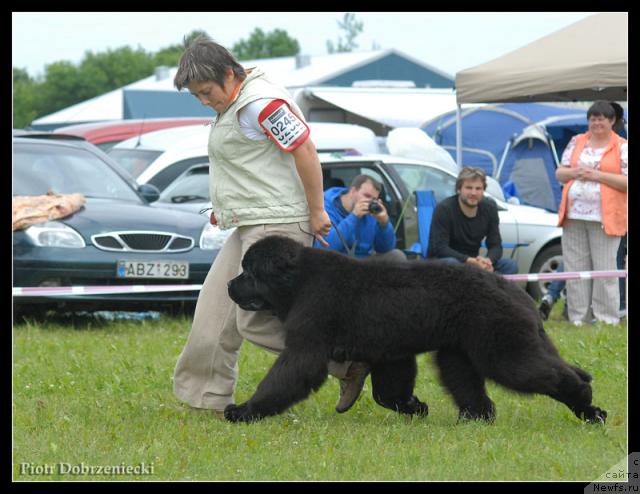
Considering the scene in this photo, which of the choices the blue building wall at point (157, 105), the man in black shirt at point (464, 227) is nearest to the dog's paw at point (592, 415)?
the man in black shirt at point (464, 227)

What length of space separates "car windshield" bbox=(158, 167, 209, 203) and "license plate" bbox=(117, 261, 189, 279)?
1741mm

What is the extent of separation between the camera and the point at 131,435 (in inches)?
215

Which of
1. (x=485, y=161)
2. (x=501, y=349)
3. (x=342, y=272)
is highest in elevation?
(x=342, y=272)

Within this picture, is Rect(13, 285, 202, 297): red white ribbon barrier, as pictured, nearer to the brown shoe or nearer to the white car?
the white car

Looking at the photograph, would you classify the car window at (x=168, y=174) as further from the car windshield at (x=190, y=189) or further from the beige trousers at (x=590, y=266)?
the beige trousers at (x=590, y=266)

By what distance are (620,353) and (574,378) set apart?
2836 millimetres

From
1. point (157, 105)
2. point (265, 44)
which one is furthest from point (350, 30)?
point (157, 105)

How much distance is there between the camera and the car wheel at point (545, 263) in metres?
11.7

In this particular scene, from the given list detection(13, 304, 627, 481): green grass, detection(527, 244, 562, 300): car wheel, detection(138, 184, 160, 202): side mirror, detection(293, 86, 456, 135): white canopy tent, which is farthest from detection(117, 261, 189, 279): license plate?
detection(293, 86, 456, 135): white canopy tent

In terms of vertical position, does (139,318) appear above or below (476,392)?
below

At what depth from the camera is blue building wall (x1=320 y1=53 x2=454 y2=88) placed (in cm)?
4197

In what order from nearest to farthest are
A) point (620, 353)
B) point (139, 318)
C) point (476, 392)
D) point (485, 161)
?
point (476, 392) → point (620, 353) → point (139, 318) → point (485, 161)
